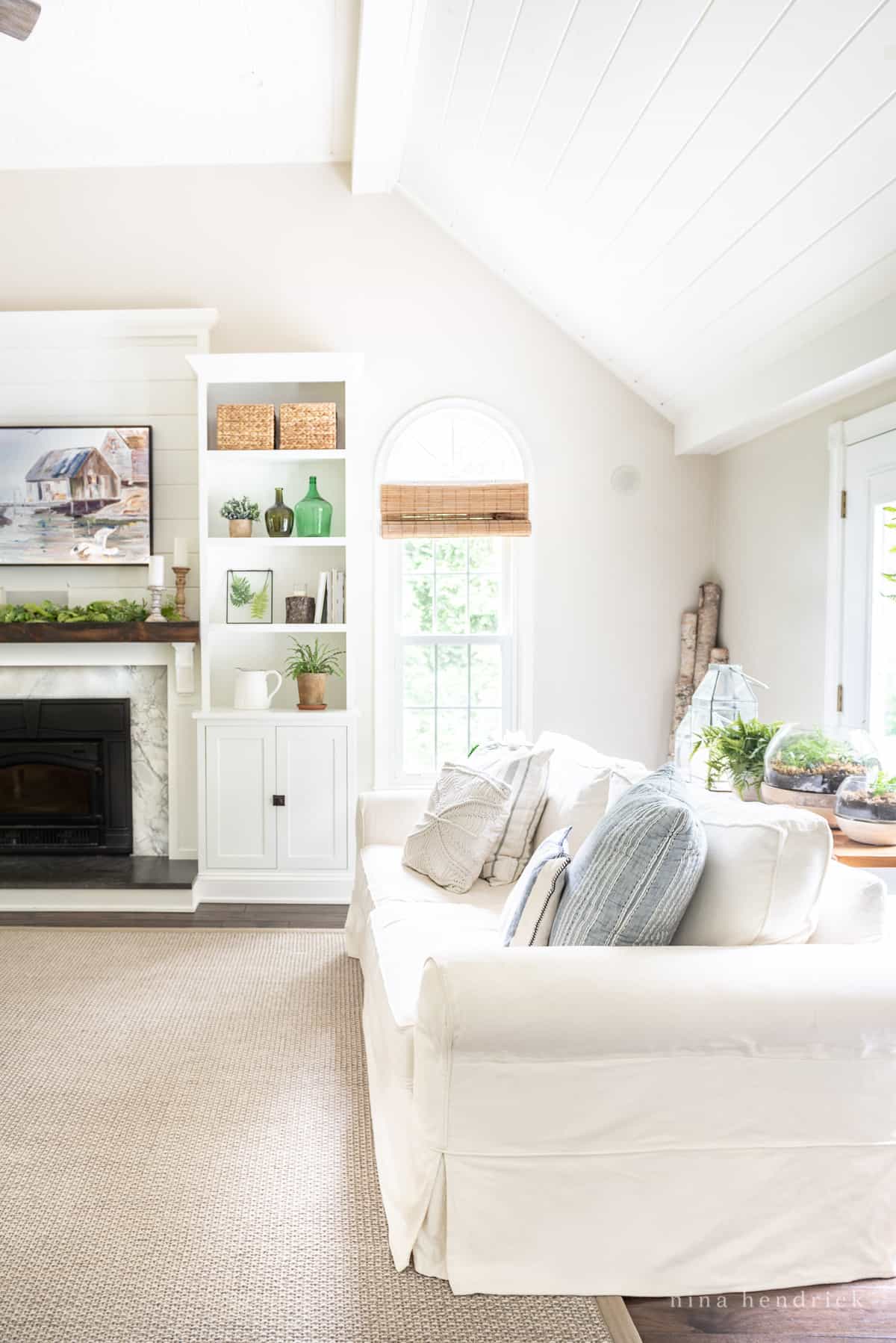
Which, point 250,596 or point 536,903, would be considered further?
point 250,596

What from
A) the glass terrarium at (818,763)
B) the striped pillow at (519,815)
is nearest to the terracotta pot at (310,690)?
the striped pillow at (519,815)

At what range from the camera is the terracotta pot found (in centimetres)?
443

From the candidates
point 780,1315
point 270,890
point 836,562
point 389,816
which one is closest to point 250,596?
point 270,890

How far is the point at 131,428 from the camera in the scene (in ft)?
15.0

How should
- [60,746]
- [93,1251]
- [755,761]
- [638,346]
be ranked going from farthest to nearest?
[60,746]
[638,346]
[755,761]
[93,1251]

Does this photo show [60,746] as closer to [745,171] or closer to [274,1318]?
[274,1318]

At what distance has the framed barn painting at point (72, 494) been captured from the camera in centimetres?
455

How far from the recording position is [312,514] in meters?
4.49

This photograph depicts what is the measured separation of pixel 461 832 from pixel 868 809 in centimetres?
119

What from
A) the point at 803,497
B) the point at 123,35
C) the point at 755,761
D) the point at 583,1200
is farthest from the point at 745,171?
the point at 583,1200

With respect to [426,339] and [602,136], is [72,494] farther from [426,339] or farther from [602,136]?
[602,136]

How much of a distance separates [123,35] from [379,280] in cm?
149

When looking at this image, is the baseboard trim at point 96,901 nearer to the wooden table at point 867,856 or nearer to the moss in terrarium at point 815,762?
the moss in terrarium at point 815,762

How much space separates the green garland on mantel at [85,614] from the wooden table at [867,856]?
10.4 feet
